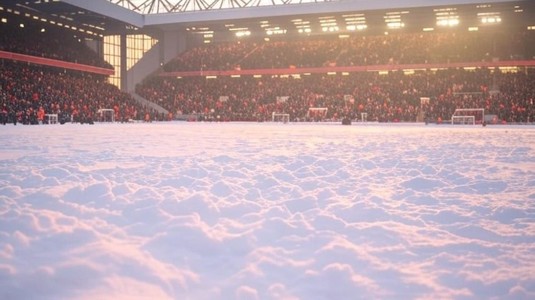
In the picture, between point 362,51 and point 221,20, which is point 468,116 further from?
point 221,20

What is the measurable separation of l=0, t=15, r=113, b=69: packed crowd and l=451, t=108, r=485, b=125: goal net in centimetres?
3465

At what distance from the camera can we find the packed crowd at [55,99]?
2861 cm

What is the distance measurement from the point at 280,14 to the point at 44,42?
2259 cm

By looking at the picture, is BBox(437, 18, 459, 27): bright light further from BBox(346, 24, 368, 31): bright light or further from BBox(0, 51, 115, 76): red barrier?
BBox(0, 51, 115, 76): red barrier

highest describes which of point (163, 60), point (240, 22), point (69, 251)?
point (240, 22)

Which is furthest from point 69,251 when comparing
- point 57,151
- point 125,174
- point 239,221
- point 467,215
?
point 57,151

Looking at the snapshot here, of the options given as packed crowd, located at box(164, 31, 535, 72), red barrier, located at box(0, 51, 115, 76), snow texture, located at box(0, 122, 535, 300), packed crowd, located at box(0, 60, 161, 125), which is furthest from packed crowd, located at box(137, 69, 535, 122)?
snow texture, located at box(0, 122, 535, 300)

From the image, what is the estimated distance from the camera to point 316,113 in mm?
38125

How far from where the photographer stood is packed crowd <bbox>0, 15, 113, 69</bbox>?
3856 centimetres

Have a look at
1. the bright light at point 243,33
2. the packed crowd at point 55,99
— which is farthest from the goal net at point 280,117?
the bright light at point 243,33

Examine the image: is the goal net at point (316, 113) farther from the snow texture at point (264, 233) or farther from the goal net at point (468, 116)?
the snow texture at point (264, 233)

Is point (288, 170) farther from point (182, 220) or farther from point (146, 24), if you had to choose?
point (146, 24)

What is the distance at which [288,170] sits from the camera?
756 centimetres

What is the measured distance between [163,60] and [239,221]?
5242cm
